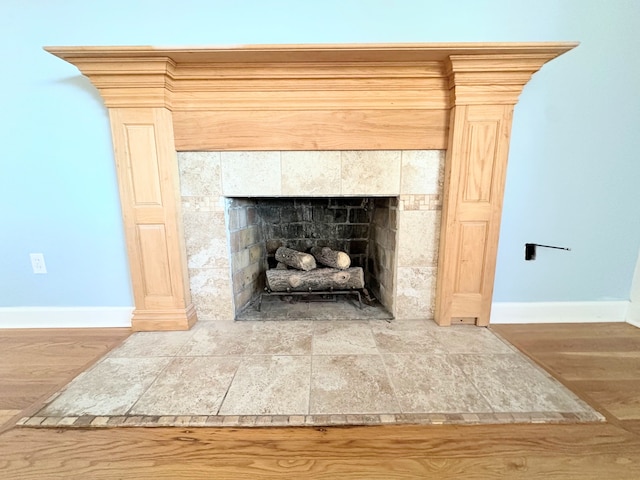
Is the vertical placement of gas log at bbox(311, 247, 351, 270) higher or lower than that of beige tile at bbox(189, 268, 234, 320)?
higher

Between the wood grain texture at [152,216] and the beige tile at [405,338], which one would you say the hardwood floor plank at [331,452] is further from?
the wood grain texture at [152,216]

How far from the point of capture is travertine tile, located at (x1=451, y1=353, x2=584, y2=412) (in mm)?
1054

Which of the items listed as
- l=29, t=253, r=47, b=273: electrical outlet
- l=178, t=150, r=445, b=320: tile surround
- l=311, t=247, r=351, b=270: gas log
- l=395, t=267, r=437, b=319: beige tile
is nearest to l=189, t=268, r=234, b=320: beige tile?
l=178, t=150, r=445, b=320: tile surround

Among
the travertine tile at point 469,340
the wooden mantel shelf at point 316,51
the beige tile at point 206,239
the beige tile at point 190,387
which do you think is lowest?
the beige tile at point 190,387

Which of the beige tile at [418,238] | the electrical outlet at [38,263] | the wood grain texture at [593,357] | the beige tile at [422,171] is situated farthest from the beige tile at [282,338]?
the electrical outlet at [38,263]

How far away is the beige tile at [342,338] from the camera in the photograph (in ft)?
4.58

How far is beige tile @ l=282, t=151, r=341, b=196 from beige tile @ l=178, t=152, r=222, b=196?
0.41 metres

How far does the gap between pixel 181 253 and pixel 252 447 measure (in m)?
1.10

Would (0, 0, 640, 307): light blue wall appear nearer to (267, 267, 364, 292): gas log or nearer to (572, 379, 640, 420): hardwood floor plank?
(572, 379, 640, 420): hardwood floor plank

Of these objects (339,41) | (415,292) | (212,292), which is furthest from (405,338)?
(339,41)

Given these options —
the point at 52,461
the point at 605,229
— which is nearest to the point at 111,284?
the point at 52,461

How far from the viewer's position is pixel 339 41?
4.83 ft

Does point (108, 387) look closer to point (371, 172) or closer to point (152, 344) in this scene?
point (152, 344)

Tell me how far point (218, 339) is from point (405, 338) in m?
1.07
